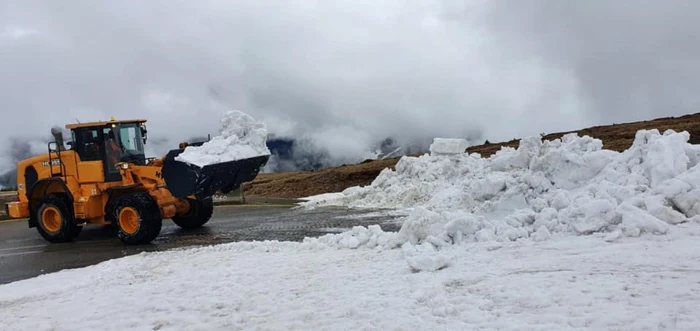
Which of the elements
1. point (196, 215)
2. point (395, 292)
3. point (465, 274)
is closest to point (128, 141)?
point (196, 215)

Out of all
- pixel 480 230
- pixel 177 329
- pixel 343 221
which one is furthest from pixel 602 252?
pixel 343 221

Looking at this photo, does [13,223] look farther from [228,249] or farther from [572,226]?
[572,226]

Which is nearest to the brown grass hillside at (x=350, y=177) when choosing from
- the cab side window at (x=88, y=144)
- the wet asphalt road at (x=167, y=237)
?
the wet asphalt road at (x=167, y=237)

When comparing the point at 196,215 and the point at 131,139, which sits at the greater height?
the point at 131,139

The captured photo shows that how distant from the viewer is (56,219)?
12680mm

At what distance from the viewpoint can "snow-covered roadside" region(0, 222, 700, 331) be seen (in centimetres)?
454

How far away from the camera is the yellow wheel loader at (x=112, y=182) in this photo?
435 inches

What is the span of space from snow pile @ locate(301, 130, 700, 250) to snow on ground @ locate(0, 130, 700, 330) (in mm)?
26

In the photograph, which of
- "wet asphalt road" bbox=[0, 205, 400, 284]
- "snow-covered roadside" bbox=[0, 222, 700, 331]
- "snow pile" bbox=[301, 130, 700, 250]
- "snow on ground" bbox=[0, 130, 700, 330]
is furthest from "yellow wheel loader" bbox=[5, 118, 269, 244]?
"snow pile" bbox=[301, 130, 700, 250]

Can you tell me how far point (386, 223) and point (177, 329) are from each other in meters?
7.87

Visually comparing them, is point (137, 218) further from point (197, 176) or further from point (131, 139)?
point (131, 139)

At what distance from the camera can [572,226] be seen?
7.38 meters

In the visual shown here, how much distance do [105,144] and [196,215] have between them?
9.67ft

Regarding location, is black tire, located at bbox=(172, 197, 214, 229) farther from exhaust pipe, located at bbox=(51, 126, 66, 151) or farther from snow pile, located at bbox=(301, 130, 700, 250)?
snow pile, located at bbox=(301, 130, 700, 250)
